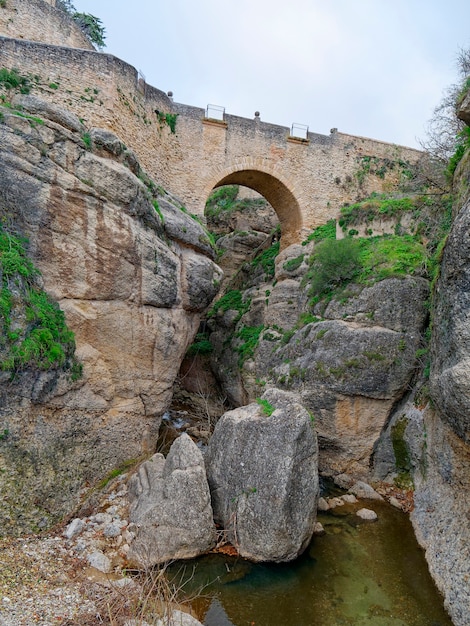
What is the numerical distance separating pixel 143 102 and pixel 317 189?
821 centimetres

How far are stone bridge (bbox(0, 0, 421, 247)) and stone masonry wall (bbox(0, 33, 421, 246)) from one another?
0.11ft

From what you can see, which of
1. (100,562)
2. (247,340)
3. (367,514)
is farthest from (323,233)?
(100,562)

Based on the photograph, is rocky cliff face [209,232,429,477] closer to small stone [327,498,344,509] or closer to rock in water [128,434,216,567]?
small stone [327,498,344,509]

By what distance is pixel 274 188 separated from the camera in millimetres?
18047

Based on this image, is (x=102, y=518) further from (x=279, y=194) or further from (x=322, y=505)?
(x=279, y=194)

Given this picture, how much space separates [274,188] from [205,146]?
3.70m

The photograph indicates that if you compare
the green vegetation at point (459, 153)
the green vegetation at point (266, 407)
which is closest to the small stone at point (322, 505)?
the green vegetation at point (266, 407)

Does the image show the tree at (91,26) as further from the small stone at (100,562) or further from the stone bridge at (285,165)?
the small stone at (100,562)

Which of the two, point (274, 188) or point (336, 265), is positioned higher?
point (274, 188)

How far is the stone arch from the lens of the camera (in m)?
16.7

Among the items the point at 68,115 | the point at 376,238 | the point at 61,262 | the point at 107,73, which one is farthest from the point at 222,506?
the point at 107,73

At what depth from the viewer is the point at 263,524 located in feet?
24.0

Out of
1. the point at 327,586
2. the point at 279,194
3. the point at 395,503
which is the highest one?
the point at 279,194

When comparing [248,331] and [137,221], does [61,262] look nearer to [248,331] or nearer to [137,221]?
[137,221]
